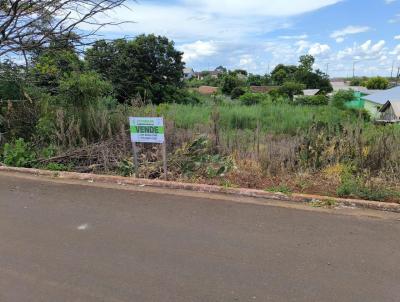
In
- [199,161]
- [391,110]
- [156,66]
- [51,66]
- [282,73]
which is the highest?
[156,66]

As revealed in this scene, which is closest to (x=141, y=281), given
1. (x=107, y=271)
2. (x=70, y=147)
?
(x=107, y=271)

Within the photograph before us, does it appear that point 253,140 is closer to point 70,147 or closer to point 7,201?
point 70,147

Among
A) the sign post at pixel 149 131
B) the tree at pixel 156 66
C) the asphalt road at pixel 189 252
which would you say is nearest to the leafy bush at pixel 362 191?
the asphalt road at pixel 189 252

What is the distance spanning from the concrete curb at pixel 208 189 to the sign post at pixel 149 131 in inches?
19.2

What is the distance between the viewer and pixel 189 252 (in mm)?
4504

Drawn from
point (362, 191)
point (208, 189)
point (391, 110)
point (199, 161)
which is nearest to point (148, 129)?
point (199, 161)

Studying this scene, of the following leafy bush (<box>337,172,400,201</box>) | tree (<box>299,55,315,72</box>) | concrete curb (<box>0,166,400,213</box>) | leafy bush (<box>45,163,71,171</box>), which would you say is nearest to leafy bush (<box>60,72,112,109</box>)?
leafy bush (<box>45,163,71,171</box>)

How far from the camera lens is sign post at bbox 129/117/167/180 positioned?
7309mm

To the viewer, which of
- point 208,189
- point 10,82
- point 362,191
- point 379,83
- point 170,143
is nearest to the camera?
point 362,191

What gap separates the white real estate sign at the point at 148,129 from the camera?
7.31 m

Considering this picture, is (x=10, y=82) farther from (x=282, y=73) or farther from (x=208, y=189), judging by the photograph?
(x=282, y=73)

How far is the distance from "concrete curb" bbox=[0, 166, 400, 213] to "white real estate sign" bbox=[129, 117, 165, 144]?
0.71 meters

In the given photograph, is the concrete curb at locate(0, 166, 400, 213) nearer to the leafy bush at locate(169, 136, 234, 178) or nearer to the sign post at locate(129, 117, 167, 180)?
the sign post at locate(129, 117, 167, 180)

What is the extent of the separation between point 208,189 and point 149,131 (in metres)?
1.54
